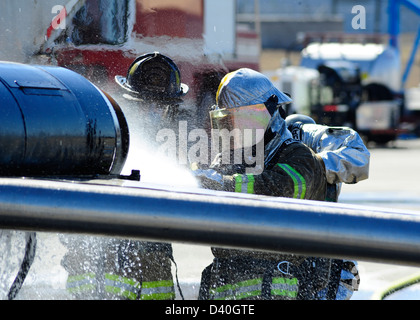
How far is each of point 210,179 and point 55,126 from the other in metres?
0.81

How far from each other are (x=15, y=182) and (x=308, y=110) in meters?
14.6

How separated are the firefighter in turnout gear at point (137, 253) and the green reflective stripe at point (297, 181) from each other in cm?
57

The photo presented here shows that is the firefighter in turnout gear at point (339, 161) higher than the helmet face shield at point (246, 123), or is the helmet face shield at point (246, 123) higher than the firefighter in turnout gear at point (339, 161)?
the helmet face shield at point (246, 123)

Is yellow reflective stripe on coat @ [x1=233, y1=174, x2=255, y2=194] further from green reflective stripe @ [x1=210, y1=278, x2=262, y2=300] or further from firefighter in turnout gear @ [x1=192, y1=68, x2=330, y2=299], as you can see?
green reflective stripe @ [x1=210, y1=278, x2=262, y2=300]

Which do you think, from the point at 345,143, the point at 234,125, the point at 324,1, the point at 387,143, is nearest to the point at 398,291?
the point at 345,143

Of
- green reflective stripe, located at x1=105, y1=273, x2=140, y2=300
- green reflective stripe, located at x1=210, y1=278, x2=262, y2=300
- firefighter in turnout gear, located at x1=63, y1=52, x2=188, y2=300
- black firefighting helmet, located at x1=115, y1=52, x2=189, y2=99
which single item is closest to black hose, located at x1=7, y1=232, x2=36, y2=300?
firefighter in turnout gear, located at x1=63, y1=52, x2=188, y2=300

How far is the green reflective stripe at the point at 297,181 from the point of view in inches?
98.5

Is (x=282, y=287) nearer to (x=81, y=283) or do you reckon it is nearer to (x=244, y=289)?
(x=244, y=289)

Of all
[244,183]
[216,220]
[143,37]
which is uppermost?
[143,37]

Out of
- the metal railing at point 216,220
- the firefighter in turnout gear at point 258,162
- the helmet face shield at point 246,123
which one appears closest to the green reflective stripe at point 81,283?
the firefighter in turnout gear at point 258,162

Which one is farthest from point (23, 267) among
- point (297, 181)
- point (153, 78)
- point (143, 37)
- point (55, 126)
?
point (143, 37)

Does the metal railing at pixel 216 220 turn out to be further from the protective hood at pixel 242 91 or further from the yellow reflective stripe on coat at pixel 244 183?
the protective hood at pixel 242 91

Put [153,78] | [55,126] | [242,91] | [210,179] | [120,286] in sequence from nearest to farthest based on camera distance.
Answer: [55,126] → [210,179] → [242,91] → [120,286] → [153,78]

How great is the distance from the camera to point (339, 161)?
8.71 feet
